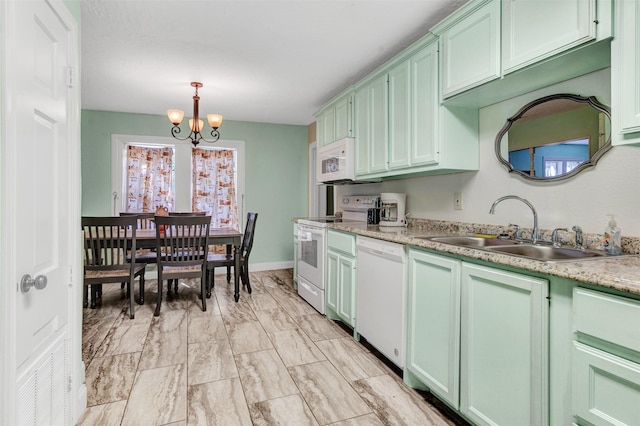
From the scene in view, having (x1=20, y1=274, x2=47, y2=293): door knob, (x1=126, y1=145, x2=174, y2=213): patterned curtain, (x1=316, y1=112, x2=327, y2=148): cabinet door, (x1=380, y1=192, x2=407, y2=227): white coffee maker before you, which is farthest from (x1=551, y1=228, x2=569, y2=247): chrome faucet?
(x1=126, y1=145, x2=174, y2=213): patterned curtain

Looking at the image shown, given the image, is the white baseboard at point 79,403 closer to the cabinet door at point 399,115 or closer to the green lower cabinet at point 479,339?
the green lower cabinet at point 479,339

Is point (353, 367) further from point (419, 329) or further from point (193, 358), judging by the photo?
point (193, 358)

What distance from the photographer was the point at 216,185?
521 centimetres

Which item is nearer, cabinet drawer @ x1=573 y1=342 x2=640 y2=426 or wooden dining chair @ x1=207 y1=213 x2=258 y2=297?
cabinet drawer @ x1=573 y1=342 x2=640 y2=426

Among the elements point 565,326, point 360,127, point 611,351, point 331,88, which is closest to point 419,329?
point 565,326

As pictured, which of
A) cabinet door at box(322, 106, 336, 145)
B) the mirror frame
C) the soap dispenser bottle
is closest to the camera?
the soap dispenser bottle

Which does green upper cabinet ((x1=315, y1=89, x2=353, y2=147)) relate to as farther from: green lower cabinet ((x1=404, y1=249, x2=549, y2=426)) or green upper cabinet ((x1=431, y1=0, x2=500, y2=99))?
green lower cabinet ((x1=404, y1=249, x2=549, y2=426))

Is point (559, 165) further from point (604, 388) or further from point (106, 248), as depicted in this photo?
point (106, 248)

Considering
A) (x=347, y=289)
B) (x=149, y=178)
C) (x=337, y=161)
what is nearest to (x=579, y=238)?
(x=347, y=289)

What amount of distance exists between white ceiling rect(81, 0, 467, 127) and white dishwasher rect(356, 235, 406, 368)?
1.51 m

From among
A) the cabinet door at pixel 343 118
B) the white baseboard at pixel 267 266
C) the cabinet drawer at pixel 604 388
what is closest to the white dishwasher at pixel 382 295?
the cabinet drawer at pixel 604 388

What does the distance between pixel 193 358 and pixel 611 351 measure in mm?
2316

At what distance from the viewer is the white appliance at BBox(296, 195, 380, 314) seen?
329 cm

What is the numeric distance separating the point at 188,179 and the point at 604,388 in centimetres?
493
